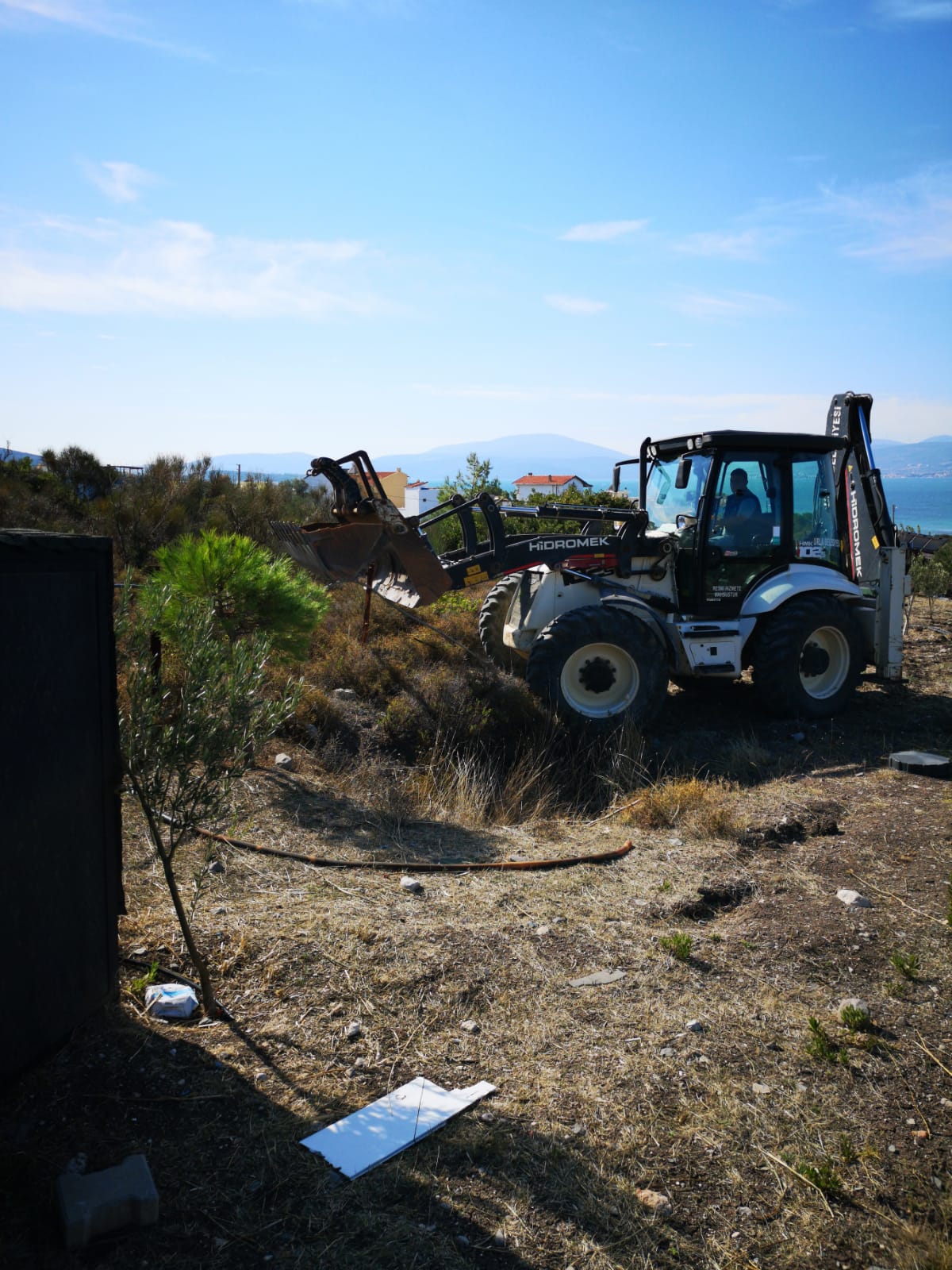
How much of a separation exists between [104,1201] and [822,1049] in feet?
8.15

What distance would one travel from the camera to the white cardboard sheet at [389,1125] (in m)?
2.94

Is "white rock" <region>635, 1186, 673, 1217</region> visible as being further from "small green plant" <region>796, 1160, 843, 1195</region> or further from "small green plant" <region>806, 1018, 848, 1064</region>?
"small green plant" <region>806, 1018, 848, 1064</region>

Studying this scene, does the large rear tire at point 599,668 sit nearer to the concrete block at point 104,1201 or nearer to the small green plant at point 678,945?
the small green plant at point 678,945

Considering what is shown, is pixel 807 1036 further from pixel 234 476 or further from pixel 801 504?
pixel 234 476

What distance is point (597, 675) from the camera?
8914mm

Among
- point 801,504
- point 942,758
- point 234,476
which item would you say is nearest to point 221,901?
point 942,758

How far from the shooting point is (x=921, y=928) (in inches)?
180

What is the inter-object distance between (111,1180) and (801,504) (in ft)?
28.0

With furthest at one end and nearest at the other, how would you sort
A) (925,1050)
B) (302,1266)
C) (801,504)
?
(801,504) → (925,1050) → (302,1266)

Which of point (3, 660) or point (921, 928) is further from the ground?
point (3, 660)

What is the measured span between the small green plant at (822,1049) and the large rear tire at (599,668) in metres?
5.24

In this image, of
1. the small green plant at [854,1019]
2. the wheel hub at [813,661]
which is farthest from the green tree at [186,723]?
the wheel hub at [813,661]

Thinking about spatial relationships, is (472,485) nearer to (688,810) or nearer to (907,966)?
(688,810)

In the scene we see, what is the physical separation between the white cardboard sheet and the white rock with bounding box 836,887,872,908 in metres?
2.41
